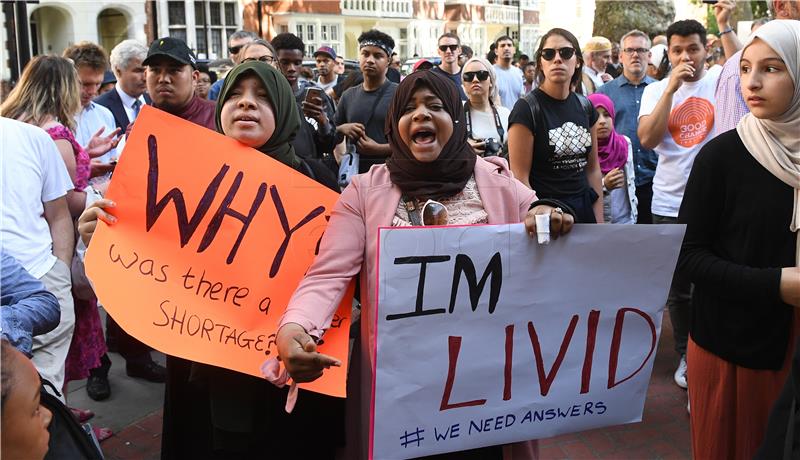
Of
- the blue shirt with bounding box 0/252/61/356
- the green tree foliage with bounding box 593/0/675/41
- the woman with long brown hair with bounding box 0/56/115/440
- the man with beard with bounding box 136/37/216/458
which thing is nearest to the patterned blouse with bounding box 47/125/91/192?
the woman with long brown hair with bounding box 0/56/115/440

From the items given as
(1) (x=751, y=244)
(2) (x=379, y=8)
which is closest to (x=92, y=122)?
(1) (x=751, y=244)

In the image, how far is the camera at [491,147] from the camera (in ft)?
17.2

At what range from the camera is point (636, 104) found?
6145 millimetres

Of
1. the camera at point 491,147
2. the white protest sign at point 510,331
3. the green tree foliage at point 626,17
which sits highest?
the green tree foliage at point 626,17

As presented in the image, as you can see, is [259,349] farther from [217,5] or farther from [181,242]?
[217,5]

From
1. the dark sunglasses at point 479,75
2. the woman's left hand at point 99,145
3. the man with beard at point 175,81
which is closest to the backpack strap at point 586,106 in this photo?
the dark sunglasses at point 479,75

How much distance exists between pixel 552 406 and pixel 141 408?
3126 mm

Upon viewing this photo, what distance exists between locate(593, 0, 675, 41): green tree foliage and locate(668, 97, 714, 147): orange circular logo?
47.4 ft

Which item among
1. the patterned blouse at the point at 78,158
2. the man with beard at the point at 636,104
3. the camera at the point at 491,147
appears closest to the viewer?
the patterned blouse at the point at 78,158

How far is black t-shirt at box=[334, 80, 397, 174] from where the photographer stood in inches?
216

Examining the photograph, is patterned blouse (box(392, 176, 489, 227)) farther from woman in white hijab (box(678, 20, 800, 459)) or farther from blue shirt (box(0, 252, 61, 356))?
blue shirt (box(0, 252, 61, 356))

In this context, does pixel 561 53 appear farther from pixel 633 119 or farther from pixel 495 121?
pixel 633 119

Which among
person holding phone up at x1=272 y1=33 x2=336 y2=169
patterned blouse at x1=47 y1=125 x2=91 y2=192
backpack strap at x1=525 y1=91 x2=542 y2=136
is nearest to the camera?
patterned blouse at x1=47 y1=125 x2=91 y2=192

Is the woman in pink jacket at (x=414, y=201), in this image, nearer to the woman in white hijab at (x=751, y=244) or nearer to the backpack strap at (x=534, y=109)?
the woman in white hijab at (x=751, y=244)
